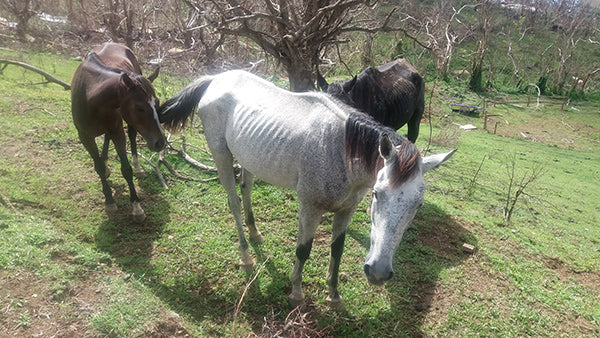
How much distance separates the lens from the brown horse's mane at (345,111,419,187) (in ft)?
6.54

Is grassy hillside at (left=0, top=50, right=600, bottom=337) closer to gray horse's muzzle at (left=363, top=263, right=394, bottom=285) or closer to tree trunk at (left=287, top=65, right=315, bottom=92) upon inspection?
gray horse's muzzle at (left=363, top=263, right=394, bottom=285)

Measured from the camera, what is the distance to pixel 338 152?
8.58 ft

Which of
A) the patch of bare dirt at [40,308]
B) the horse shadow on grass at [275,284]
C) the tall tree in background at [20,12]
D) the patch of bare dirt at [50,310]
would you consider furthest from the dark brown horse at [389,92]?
the tall tree in background at [20,12]

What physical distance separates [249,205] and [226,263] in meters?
0.74

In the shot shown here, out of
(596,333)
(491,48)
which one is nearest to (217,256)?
(596,333)

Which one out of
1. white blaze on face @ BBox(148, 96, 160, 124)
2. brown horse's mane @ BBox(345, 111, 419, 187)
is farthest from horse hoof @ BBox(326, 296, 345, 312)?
white blaze on face @ BBox(148, 96, 160, 124)

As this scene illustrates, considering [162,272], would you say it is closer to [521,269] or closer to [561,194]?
[521,269]

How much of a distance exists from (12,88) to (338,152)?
851cm

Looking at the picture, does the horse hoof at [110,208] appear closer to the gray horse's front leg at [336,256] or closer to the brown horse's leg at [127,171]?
the brown horse's leg at [127,171]

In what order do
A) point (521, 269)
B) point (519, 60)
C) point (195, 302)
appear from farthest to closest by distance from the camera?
1. point (519, 60)
2. point (521, 269)
3. point (195, 302)

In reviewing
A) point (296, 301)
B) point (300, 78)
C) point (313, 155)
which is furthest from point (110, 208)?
point (313, 155)

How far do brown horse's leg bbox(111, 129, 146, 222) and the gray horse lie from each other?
71 cm

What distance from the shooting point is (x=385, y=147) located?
6.70 feet

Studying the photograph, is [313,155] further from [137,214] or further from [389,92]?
[137,214]
